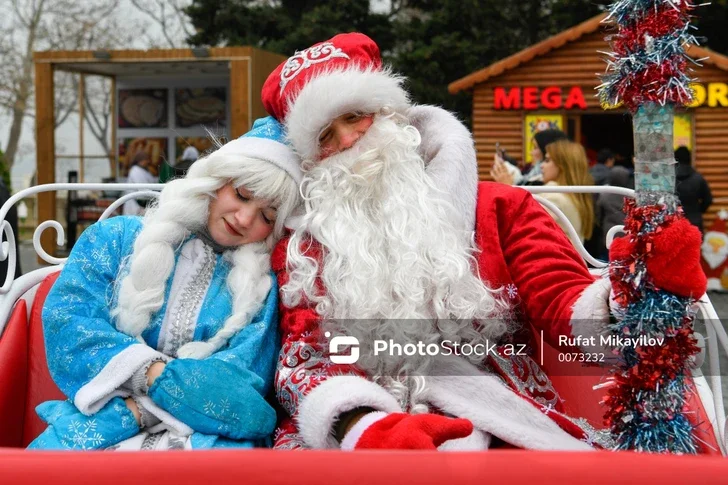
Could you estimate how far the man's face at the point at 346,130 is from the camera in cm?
233

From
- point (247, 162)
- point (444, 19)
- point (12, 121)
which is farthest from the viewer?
point (12, 121)

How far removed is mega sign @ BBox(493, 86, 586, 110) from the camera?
42.3ft

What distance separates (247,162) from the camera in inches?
89.7

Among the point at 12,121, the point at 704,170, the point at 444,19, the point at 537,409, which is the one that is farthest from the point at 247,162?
the point at 12,121

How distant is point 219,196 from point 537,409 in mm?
1029

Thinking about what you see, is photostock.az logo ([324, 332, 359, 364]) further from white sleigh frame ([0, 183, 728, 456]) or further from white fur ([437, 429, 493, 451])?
white sleigh frame ([0, 183, 728, 456])

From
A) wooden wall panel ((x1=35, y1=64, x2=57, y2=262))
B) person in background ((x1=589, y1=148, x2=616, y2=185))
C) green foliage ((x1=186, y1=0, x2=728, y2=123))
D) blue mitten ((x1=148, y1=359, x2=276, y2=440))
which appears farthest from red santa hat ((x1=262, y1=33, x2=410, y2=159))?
green foliage ((x1=186, y1=0, x2=728, y2=123))

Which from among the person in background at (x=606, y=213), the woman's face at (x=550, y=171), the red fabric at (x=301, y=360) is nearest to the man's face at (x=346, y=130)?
the red fabric at (x=301, y=360)

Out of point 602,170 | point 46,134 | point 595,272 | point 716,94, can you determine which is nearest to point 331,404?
point 595,272

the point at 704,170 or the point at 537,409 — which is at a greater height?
the point at 704,170

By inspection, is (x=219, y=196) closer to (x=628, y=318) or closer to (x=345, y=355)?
(x=345, y=355)

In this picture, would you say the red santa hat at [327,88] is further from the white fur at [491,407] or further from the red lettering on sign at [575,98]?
the red lettering on sign at [575,98]

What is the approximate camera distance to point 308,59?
2441 millimetres

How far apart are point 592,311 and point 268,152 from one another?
3.18 ft
